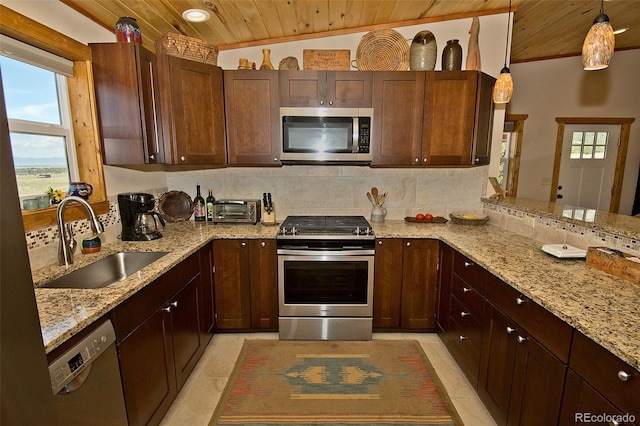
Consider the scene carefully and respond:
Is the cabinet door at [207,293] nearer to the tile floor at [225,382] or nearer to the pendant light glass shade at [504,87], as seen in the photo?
the tile floor at [225,382]

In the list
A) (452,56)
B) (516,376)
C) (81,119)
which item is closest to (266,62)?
(81,119)

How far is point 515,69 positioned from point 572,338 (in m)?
5.25

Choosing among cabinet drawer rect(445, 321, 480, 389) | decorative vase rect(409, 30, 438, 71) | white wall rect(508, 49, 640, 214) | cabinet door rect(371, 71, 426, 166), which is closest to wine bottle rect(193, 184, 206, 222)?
cabinet door rect(371, 71, 426, 166)

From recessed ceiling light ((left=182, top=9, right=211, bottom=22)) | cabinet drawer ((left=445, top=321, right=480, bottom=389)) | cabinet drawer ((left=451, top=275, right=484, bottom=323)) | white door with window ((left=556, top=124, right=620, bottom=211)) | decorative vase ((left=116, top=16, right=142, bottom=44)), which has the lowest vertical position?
cabinet drawer ((left=445, top=321, right=480, bottom=389))

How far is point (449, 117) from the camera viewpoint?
255 cm

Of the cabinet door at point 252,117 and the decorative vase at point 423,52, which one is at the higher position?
the decorative vase at point 423,52

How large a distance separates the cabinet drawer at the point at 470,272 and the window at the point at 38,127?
2.56m

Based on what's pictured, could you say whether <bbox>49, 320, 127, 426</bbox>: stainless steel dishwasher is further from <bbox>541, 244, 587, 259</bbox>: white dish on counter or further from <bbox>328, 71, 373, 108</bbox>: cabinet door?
<bbox>541, 244, 587, 259</bbox>: white dish on counter

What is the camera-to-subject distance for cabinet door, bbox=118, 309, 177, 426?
1.38 meters

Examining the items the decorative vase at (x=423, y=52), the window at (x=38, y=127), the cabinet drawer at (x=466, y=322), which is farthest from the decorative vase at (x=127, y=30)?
the cabinet drawer at (x=466, y=322)

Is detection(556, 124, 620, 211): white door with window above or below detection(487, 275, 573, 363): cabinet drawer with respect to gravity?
above

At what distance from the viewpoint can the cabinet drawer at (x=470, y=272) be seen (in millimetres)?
1797

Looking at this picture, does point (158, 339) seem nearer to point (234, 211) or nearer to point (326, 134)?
point (234, 211)

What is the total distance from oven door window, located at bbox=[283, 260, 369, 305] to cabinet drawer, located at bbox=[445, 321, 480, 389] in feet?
2.23
